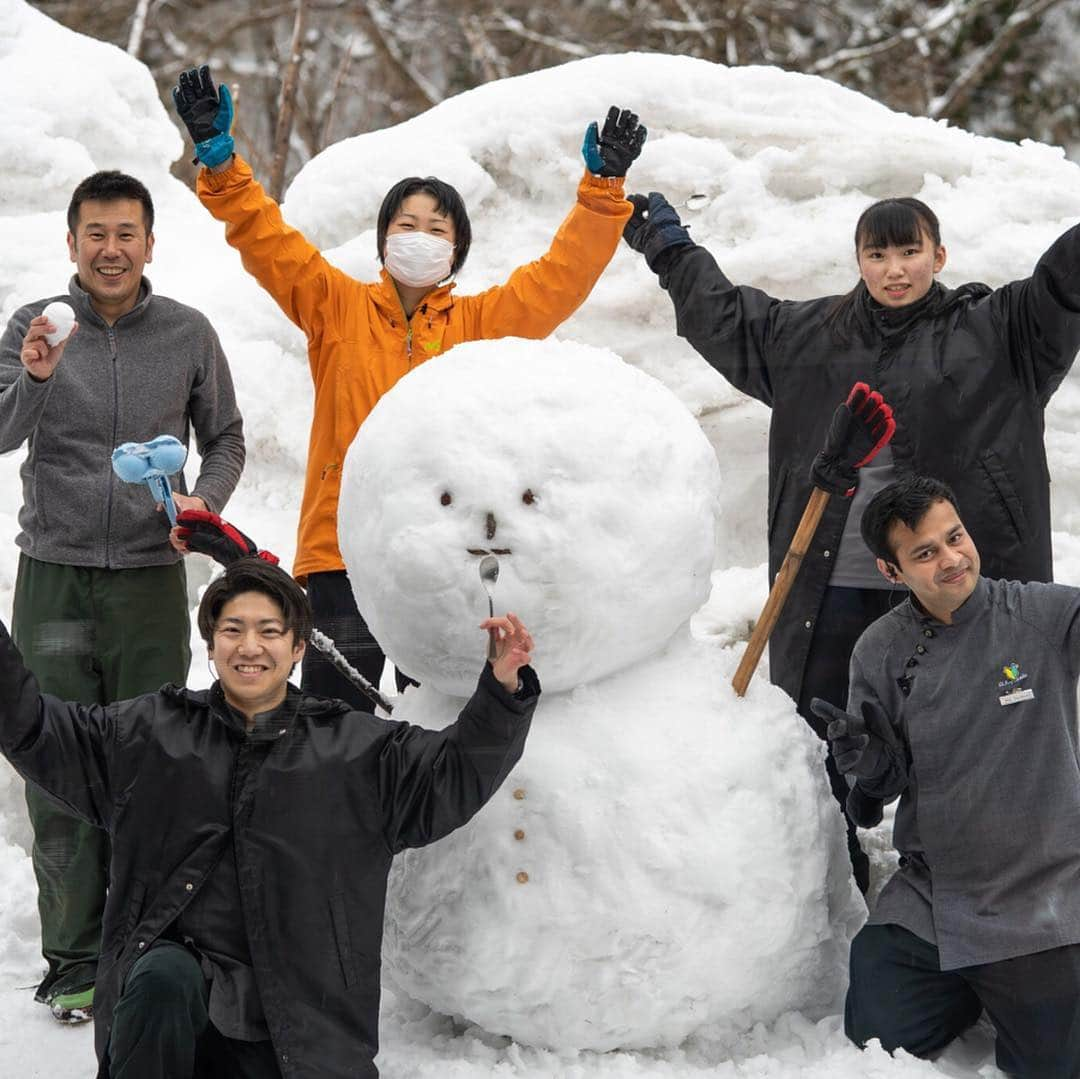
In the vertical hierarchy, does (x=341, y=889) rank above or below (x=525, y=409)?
below

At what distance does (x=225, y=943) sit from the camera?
2.26 m

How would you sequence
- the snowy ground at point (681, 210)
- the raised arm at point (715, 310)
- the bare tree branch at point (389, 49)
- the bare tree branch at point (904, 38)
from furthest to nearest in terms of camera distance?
the bare tree branch at point (389, 49) → the bare tree branch at point (904, 38) → the snowy ground at point (681, 210) → the raised arm at point (715, 310)

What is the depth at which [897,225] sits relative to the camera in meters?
2.92

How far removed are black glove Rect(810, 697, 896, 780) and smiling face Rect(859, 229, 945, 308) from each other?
0.87m

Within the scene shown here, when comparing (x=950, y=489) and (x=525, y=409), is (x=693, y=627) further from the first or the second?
(x=525, y=409)

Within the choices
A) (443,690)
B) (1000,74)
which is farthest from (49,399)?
(1000,74)

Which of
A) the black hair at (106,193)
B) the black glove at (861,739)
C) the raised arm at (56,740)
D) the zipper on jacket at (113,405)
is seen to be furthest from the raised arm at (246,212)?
the black glove at (861,739)

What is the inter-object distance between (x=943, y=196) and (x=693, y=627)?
4.74 ft

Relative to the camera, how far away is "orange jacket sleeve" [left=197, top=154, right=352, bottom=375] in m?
2.99

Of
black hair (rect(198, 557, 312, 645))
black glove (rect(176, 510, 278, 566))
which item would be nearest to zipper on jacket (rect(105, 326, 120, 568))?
black glove (rect(176, 510, 278, 566))

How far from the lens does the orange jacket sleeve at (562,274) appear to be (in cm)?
303

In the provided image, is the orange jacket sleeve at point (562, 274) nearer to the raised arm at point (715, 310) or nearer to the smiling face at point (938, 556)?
the raised arm at point (715, 310)

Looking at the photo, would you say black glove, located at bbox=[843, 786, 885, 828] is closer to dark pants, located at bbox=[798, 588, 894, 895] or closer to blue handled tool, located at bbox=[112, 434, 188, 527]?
dark pants, located at bbox=[798, 588, 894, 895]

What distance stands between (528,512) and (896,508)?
70 cm
